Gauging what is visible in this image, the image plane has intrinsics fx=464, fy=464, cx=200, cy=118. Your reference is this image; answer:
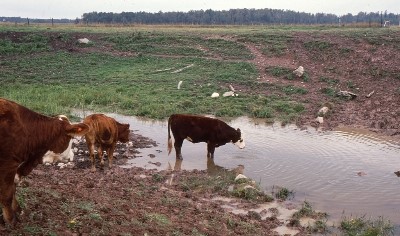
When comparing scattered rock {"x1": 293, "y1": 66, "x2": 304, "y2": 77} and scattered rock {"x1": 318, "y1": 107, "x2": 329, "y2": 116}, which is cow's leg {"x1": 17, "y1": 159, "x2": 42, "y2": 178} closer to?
scattered rock {"x1": 318, "y1": 107, "x2": 329, "y2": 116}

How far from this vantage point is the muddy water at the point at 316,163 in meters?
10.9

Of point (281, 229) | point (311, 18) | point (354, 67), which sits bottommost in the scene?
point (281, 229)

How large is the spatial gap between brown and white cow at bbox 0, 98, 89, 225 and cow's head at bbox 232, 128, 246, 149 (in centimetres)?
746

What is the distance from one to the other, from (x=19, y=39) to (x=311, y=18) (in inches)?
3766

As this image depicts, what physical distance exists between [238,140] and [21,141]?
8605 mm

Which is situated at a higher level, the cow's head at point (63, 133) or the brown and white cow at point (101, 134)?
the cow's head at point (63, 133)

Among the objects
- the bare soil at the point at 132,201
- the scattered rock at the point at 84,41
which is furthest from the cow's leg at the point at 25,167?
the scattered rock at the point at 84,41

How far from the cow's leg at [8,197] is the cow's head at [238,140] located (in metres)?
Answer: 8.55

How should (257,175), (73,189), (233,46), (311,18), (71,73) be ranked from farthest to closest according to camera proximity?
(311,18) < (233,46) < (71,73) < (257,175) < (73,189)

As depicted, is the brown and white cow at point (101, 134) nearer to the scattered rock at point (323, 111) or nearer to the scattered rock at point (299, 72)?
the scattered rock at point (323, 111)

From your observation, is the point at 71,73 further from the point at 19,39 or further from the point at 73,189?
the point at 73,189

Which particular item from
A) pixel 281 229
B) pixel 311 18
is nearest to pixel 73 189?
pixel 281 229

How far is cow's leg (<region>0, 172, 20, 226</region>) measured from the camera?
6.30 meters

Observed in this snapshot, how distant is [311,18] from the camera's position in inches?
4724
